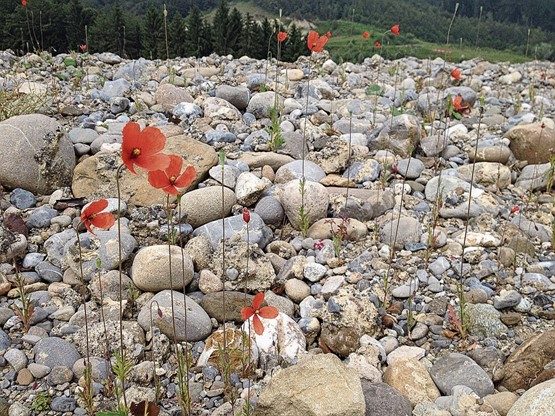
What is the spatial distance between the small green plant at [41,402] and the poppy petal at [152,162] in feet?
5.11

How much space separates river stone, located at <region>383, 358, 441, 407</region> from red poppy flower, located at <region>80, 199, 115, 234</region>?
1779 mm

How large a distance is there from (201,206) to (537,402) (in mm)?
2847

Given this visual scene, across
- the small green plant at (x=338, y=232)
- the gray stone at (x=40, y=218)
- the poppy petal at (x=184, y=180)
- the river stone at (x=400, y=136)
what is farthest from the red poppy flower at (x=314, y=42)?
the poppy petal at (x=184, y=180)

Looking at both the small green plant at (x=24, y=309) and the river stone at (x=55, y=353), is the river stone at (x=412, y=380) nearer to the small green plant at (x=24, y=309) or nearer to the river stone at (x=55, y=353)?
the river stone at (x=55, y=353)

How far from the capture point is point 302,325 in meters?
3.63

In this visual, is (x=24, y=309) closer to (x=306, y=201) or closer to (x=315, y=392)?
(x=315, y=392)

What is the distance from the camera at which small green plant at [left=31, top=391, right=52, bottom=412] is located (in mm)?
2922

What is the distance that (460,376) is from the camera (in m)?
3.10

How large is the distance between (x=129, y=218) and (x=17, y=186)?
1118 millimetres

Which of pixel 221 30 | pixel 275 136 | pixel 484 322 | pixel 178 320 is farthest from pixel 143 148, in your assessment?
pixel 221 30

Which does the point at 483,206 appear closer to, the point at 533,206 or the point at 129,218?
the point at 533,206

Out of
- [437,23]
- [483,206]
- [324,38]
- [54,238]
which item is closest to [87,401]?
[54,238]

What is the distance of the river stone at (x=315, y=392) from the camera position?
2.62 meters

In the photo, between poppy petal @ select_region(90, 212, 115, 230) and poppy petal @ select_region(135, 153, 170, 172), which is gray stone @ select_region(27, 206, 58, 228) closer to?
poppy petal @ select_region(90, 212, 115, 230)
